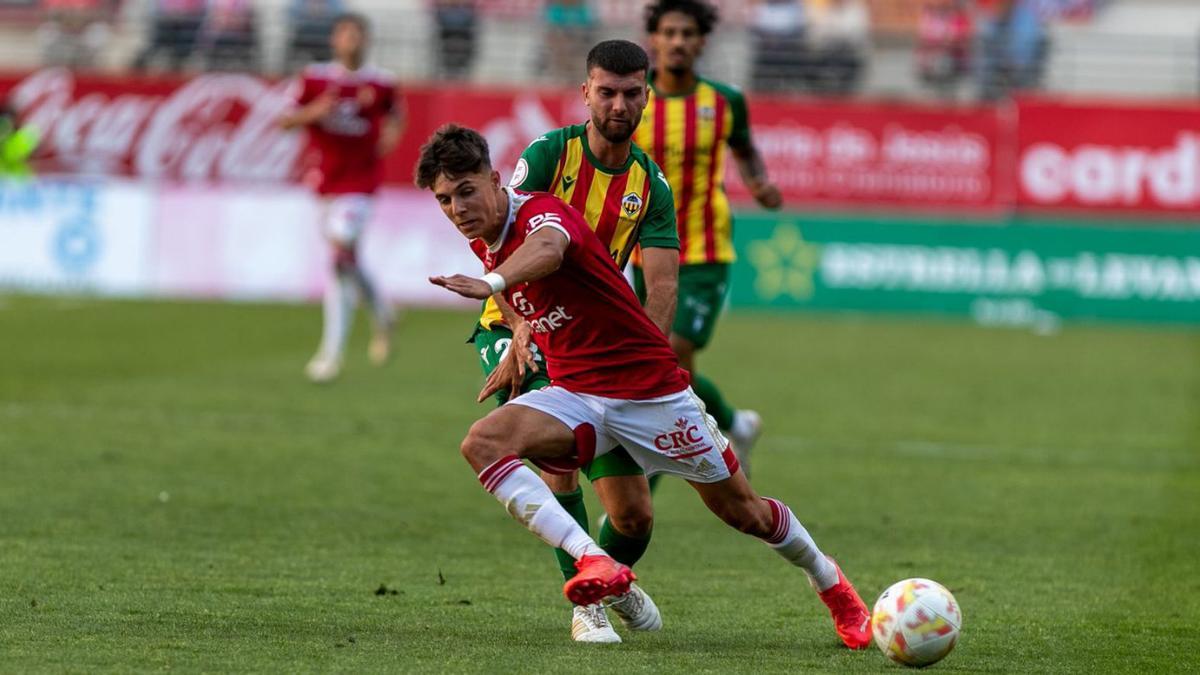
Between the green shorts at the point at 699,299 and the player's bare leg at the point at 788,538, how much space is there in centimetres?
312

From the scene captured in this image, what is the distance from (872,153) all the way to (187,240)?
8333mm

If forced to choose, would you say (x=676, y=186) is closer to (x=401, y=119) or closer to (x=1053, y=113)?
Answer: (x=401, y=119)

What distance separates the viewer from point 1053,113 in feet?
75.5

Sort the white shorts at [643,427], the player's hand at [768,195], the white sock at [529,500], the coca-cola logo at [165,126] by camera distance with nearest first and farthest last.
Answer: the white sock at [529,500] → the white shorts at [643,427] → the player's hand at [768,195] → the coca-cola logo at [165,126]

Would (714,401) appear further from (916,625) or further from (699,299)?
(916,625)

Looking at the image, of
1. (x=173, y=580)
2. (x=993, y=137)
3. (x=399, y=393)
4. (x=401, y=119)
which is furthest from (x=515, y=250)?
(x=993, y=137)

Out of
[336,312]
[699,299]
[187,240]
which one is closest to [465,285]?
[699,299]

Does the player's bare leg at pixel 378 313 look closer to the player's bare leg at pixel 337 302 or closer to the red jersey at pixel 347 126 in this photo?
the player's bare leg at pixel 337 302

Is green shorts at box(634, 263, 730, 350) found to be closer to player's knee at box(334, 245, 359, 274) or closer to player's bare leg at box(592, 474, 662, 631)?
player's bare leg at box(592, 474, 662, 631)

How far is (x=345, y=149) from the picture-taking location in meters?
14.9

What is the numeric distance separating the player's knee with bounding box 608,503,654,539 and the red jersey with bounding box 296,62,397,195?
29.3 ft

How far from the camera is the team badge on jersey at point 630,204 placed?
21.3 feet

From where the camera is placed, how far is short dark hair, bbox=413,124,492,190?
5.58 metres

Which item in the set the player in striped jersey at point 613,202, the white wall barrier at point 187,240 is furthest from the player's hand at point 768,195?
the white wall barrier at point 187,240
